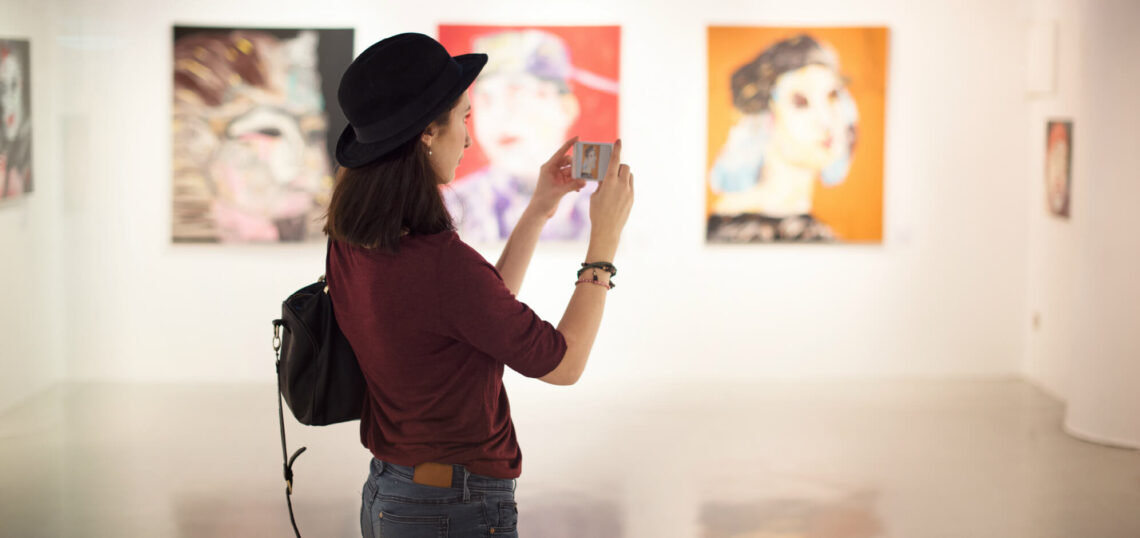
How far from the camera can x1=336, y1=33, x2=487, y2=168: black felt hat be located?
5.61 feet

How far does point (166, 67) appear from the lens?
23.0 ft

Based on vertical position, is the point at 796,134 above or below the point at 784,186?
above

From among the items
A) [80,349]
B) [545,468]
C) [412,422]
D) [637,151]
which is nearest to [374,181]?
[412,422]

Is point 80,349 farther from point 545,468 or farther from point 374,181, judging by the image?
point 374,181

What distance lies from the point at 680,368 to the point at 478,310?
18.6ft

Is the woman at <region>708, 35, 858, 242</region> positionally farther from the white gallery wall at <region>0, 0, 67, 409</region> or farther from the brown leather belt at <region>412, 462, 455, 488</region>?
the brown leather belt at <region>412, 462, 455, 488</region>

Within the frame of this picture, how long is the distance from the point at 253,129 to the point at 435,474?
5.72 m

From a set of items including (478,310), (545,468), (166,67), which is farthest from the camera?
(166,67)

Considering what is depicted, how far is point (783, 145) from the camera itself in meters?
7.15

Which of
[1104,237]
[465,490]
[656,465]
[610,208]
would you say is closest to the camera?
[465,490]

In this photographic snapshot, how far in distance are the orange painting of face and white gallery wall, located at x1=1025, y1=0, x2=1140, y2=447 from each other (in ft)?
4.27

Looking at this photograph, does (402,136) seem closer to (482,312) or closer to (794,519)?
(482,312)

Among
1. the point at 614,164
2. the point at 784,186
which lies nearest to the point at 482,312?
the point at 614,164

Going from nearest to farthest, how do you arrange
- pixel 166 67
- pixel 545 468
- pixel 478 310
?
pixel 478 310 → pixel 545 468 → pixel 166 67
